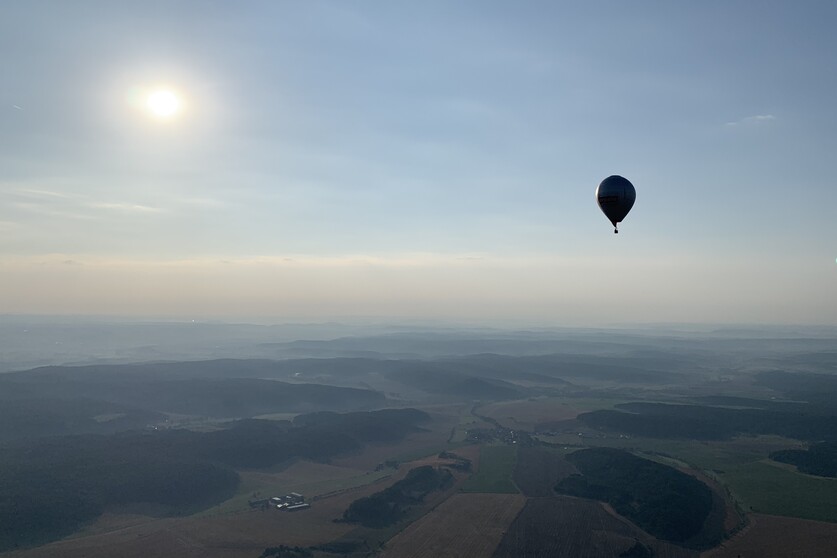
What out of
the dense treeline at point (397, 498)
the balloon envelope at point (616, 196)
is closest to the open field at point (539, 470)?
the dense treeline at point (397, 498)

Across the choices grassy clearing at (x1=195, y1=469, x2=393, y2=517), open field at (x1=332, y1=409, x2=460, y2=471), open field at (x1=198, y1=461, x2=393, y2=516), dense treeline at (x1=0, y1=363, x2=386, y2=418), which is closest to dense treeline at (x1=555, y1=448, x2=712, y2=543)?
open field at (x1=332, y1=409, x2=460, y2=471)

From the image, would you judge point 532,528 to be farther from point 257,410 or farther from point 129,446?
point 257,410

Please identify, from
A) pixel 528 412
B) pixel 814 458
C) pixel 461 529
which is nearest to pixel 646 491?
pixel 461 529

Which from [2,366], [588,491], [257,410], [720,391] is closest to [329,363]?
[257,410]

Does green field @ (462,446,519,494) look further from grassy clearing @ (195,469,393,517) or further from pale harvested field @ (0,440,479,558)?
pale harvested field @ (0,440,479,558)

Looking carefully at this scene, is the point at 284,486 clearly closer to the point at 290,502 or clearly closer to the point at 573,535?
the point at 290,502

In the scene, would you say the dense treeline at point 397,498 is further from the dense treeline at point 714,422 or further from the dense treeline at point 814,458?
the dense treeline at point 714,422
